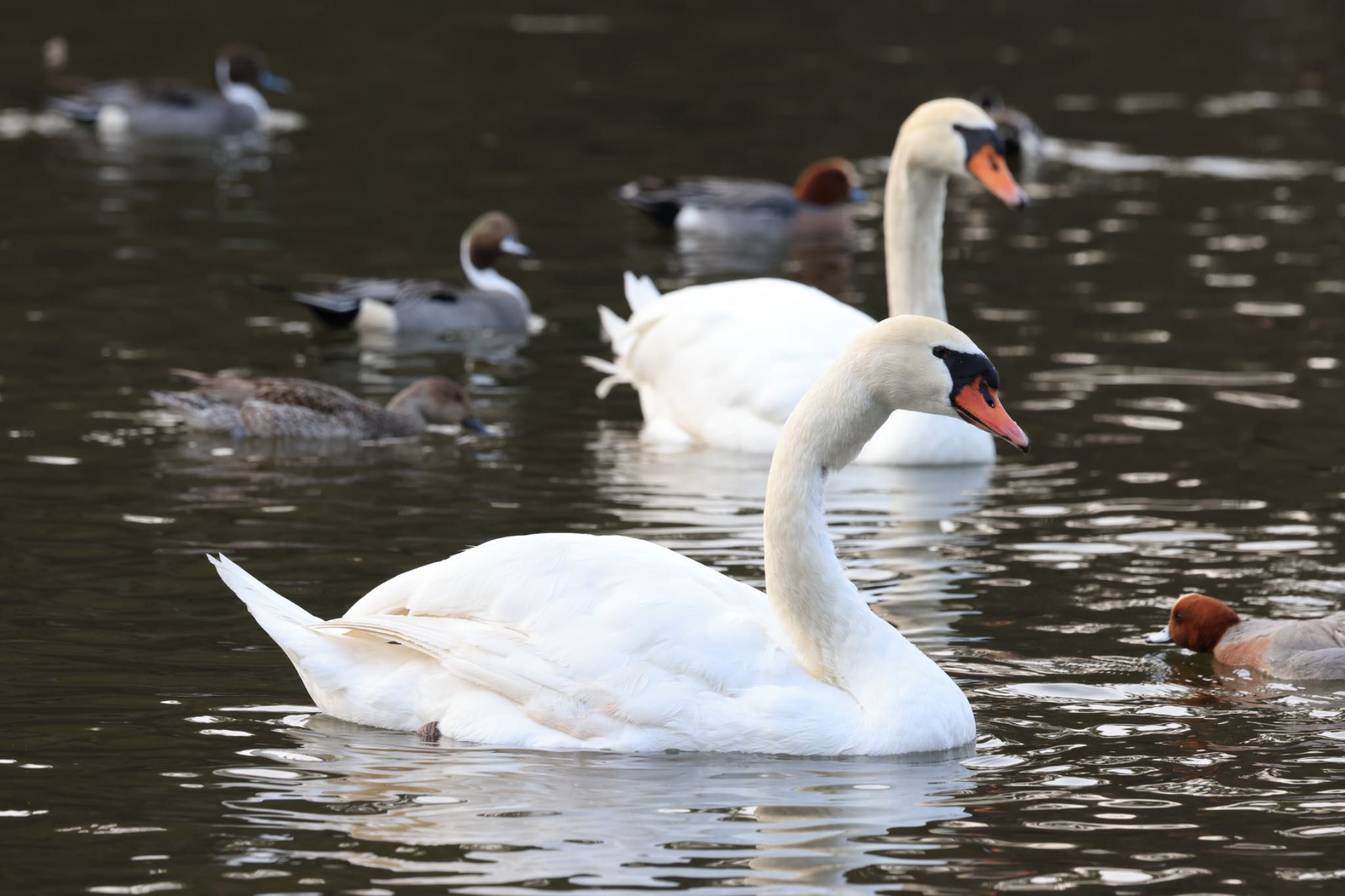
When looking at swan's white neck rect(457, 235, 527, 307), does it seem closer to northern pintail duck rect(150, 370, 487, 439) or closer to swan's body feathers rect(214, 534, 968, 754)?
northern pintail duck rect(150, 370, 487, 439)

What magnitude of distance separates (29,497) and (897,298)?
4.98 meters

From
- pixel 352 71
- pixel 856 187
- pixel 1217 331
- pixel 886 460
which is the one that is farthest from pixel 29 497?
pixel 352 71

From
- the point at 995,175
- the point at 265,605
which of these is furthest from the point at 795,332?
the point at 265,605

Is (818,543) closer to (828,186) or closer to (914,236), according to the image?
(914,236)

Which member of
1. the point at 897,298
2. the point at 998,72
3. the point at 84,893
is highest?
the point at 998,72

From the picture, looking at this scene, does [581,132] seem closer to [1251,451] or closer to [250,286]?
[250,286]

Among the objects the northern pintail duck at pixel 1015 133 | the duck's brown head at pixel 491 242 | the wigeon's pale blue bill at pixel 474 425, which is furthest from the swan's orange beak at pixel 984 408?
the northern pintail duck at pixel 1015 133

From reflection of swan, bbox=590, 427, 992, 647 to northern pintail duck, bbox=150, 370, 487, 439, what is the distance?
953 millimetres

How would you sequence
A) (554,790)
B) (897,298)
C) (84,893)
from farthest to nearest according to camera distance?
(897,298) → (554,790) → (84,893)

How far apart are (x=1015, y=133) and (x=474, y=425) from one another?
12379 mm

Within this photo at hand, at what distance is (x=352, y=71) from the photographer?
100 feet

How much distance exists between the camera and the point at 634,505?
11.5m

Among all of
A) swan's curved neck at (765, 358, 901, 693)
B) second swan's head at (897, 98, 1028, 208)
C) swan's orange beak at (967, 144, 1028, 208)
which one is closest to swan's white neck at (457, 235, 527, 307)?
second swan's head at (897, 98, 1028, 208)

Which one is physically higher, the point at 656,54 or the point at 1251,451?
the point at 656,54
